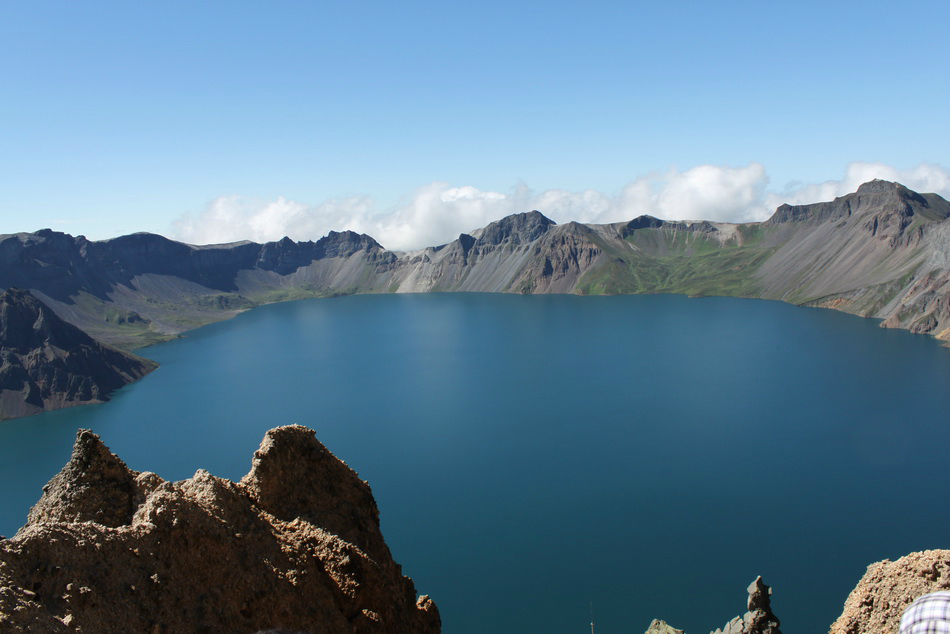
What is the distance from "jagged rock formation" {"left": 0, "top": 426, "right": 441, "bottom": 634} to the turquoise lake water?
31947 mm

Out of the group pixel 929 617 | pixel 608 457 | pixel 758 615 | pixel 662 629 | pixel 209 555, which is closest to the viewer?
pixel 929 617

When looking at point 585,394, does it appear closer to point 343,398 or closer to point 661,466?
point 661,466

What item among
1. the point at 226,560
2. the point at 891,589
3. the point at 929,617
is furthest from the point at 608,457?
the point at 929,617

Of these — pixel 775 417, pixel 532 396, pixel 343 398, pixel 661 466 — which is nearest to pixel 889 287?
pixel 775 417

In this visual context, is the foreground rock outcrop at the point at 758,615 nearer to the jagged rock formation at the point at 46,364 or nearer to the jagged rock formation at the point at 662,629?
the jagged rock formation at the point at 662,629

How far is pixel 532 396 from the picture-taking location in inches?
4532

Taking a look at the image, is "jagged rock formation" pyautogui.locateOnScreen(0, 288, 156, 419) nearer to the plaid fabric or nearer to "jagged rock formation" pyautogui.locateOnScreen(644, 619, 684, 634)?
"jagged rock formation" pyautogui.locateOnScreen(644, 619, 684, 634)

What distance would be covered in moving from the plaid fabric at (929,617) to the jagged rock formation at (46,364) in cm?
15629

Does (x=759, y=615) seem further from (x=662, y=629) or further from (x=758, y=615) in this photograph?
(x=662, y=629)

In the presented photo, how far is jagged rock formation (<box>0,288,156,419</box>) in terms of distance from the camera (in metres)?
134

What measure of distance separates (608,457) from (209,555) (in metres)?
70.3

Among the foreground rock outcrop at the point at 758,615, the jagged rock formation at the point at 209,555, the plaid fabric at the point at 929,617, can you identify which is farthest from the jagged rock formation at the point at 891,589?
the foreground rock outcrop at the point at 758,615

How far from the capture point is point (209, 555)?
1530 cm

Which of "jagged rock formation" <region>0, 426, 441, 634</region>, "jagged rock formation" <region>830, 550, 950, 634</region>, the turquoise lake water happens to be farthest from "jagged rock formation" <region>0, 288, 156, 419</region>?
"jagged rock formation" <region>830, 550, 950, 634</region>
